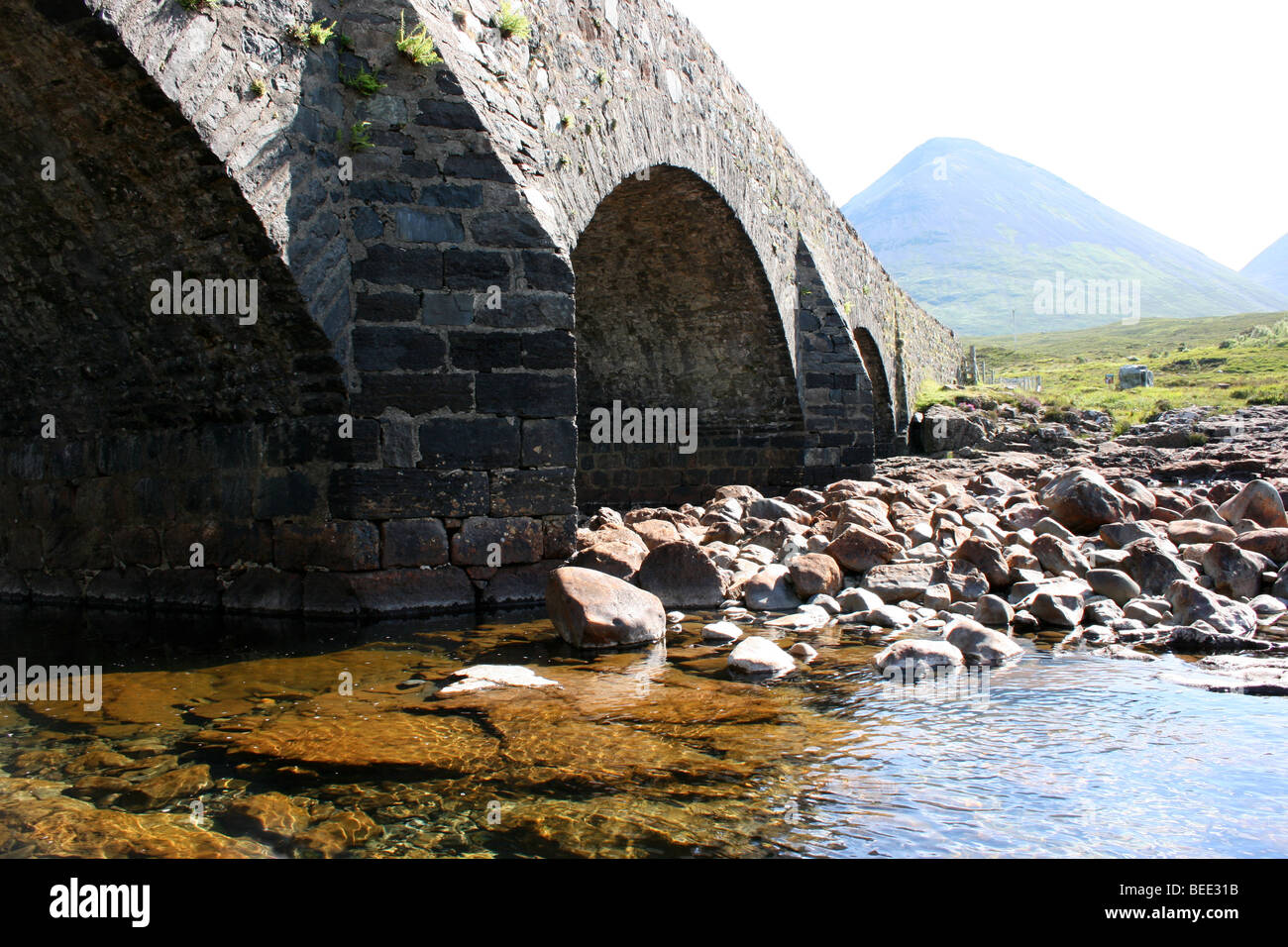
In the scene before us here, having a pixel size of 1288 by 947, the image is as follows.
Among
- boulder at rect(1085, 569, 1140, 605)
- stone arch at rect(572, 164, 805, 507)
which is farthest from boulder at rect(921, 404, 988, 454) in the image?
boulder at rect(1085, 569, 1140, 605)

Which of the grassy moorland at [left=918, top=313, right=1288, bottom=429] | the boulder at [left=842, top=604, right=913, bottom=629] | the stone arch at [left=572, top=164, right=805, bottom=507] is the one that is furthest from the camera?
the grassy moorland at [left=918, top=313, right=1288, bottom=429]

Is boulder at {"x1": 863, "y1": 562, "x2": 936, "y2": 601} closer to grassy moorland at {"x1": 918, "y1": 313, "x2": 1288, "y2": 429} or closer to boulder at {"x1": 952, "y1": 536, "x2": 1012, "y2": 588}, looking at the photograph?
boulder at {"x1": 952, "y1": 536, "x2": 1012, "y2": 588}

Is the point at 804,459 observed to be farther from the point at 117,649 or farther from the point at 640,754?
the point at 640,754

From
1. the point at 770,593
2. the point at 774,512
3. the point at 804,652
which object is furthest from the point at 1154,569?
the point at 774,512

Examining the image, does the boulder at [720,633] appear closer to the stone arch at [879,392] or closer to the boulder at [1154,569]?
the boulder at [1154,569]

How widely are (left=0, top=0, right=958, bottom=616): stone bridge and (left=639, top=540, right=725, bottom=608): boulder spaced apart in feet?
1.97

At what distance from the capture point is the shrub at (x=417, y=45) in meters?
5.62

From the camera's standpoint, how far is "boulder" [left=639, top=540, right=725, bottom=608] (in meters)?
5.78

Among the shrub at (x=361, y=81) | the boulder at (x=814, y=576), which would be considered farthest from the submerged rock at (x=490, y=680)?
the shrub at (x=361, y=81)

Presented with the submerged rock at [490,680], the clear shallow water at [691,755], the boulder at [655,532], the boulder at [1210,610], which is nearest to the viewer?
the clear shallow water at [691,755]

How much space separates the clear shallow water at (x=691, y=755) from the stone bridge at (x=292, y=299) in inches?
51.4

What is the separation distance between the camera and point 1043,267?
192250 millimetres

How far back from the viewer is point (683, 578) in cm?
582

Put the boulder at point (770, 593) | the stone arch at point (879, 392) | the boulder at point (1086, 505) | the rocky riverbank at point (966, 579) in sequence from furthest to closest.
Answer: the stone arch at point (879, 392) → the boulder at point (1086, 505) → the boulder at point (770, 593) → the rocky riverbank at point (966, 579)
